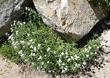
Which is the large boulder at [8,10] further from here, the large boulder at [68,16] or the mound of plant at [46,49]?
the large boulder at [68,16]

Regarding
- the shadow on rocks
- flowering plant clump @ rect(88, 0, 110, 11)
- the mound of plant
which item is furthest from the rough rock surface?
flowering plant clump @ rect(88, 0, 110, 11)

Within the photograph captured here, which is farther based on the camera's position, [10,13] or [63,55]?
[10,13]

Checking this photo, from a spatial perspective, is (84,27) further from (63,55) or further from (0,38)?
(0,38)

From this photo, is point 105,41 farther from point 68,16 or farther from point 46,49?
point 46,49

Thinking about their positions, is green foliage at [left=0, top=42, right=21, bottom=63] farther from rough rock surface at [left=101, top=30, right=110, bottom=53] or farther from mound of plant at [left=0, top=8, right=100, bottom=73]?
rough rock surface at [left=101, top=30, right=110, bottom=53]

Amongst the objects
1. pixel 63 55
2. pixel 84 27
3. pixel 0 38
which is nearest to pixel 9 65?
pixel 0 38

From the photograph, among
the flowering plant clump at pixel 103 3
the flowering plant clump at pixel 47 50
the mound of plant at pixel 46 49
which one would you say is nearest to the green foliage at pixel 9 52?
the mound of plant at pixel 46 49
